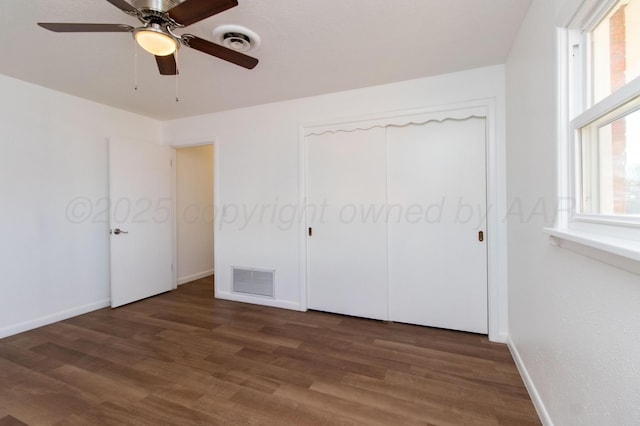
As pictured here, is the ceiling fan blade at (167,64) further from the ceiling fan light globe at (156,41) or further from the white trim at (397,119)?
the white trim at (397,119)

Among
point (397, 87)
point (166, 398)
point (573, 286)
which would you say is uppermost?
point (397, 87)

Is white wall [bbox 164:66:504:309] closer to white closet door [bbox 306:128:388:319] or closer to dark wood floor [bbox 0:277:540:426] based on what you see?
white closet door [bbox 306:128:388:319]

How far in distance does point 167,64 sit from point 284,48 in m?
0.88

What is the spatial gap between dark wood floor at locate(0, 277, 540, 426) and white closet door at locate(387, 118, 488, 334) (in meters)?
0.25

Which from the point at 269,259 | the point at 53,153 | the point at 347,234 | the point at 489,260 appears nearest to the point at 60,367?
the point at 269,259

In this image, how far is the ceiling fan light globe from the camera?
1435mm

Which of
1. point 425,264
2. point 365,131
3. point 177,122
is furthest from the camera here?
point 177,122

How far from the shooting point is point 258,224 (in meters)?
3.51

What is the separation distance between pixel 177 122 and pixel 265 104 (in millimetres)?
1557

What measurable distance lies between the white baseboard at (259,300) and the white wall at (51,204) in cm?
145

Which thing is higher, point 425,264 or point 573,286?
point 573,286

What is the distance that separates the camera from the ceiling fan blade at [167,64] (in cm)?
174

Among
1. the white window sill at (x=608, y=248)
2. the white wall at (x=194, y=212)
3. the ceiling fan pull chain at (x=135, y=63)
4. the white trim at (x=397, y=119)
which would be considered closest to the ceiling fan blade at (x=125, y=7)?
the ceiling fan pull chain at (x=135, y=63)

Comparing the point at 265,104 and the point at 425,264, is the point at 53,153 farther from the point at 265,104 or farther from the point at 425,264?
the point at 425,264
